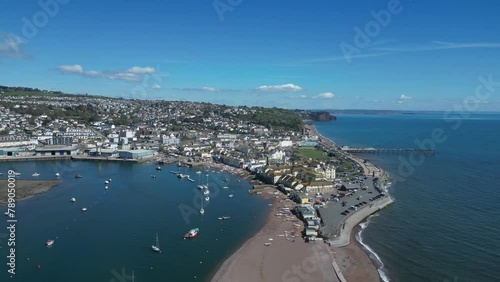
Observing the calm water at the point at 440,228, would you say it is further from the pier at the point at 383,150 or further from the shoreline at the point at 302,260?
the pier at the point at 383,150

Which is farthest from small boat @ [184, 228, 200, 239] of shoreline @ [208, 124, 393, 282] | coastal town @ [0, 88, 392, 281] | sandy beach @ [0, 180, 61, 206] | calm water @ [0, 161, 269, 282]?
sandy beach @ [0, 180, 61, 206]

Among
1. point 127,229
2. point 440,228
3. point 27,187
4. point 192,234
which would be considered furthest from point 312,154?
point 127,229

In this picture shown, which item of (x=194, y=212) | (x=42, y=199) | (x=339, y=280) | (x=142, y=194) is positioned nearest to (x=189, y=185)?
(x=142, y=194)

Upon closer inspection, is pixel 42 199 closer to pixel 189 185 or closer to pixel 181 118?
pixel 189 185

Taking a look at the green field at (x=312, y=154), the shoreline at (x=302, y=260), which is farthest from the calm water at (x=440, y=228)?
the green field at (x=312, y=154)

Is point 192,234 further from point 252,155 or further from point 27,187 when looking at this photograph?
point 252,155

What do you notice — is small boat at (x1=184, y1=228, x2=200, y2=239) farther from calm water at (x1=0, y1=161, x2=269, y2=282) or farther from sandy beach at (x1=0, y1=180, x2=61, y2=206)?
sandy beach at (x1=0, y1=180, x2=61, y2=206)

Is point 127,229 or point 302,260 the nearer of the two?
point 302,260
